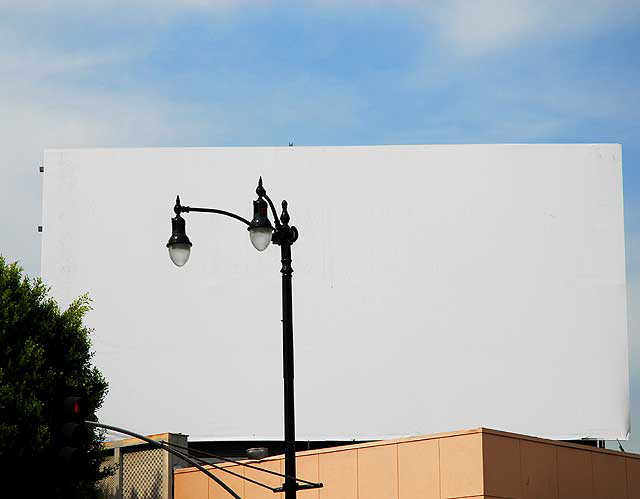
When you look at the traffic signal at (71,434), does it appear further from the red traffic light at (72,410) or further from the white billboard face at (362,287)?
the white billboard face at (362,287)

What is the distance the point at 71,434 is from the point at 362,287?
2479 cm

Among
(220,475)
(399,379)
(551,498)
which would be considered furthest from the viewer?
(399,379)

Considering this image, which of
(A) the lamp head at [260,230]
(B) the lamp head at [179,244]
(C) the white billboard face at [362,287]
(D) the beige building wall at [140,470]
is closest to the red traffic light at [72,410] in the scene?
(B) the lamp head at [179,244]

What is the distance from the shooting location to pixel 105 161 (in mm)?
40500

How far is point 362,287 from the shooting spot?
39406 millimetres

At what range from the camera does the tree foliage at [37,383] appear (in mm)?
24938

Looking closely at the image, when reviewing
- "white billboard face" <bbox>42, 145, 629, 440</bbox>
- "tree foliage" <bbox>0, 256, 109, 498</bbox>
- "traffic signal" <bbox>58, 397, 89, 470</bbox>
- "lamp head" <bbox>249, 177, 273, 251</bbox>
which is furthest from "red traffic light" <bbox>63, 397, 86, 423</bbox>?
"white billboard face" <bbox>42, 145, 629, 440</bbox>

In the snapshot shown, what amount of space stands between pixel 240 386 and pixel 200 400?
140 centimetres

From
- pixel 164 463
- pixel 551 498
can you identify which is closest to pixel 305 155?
pixel 164 463

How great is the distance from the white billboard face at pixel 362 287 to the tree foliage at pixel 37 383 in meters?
11.6

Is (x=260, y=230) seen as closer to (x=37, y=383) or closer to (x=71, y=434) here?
(x=71, y=434)

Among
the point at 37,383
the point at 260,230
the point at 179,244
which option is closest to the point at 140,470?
the point at 37,383

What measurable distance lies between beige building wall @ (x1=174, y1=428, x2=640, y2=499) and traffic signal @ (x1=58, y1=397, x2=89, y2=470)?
946 cm

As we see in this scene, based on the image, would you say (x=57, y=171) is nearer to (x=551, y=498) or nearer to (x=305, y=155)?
(x=305, y=155)
